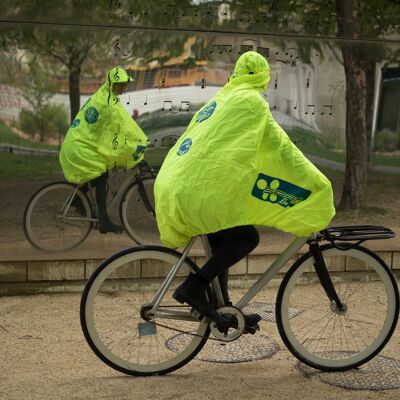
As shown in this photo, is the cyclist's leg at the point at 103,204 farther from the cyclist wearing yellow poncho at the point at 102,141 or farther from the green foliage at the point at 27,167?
the green foliage at the point at 27,167

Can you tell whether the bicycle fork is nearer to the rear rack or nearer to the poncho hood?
the rear rack

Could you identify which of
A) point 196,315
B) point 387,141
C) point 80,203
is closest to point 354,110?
point 387,141

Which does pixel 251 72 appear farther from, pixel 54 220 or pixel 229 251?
pixel 54 220

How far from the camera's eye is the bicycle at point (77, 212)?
5836 mm

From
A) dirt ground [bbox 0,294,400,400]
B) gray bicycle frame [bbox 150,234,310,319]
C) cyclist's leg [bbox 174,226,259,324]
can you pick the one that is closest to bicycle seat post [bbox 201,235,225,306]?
gray bicycle frame [bbox 150,234,310,319]

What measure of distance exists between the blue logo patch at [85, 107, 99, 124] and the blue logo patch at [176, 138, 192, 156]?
174cm

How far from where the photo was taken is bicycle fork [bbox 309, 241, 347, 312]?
4.28 meters

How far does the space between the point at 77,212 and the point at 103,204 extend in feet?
0.65

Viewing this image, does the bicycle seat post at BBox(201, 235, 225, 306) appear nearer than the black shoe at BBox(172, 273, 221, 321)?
No

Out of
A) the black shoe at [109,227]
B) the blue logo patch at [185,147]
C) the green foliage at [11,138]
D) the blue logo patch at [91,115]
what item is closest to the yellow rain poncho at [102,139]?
the blue logo patch at [91,115]

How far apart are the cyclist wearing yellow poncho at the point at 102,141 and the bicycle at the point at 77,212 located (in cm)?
6

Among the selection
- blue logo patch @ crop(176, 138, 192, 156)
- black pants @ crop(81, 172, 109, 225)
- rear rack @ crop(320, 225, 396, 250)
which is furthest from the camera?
black pants @ crop(81, 172, 109, 225)

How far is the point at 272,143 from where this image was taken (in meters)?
4.03

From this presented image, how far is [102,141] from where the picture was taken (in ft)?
19.0
